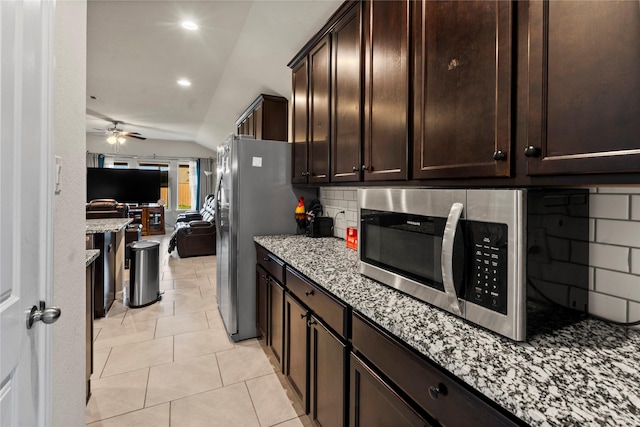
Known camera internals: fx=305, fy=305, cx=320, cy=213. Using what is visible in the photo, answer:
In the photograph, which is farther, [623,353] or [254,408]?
[254,408]

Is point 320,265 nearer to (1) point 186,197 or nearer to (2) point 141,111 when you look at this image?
(2) point 141,111

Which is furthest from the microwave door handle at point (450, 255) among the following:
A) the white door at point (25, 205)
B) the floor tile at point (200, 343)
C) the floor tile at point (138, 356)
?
the floor tile at point (138, 356)

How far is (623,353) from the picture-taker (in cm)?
79

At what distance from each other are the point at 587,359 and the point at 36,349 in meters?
1.52

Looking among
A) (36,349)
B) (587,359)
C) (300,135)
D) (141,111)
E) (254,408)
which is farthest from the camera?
(141,111)

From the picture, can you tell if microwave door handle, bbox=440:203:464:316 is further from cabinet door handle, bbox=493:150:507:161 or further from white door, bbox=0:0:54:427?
white door, bbox=0:0:54:427

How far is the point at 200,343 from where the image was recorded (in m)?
2.61

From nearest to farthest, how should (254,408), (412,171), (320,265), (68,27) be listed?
(68,27)
(412,171)
(320,265)
(254,408)

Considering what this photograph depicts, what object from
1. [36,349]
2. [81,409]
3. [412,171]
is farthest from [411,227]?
[81,409]

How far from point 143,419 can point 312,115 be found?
7.32 feet

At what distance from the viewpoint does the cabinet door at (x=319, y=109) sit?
6.91ft

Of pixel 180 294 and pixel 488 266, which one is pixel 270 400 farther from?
pixel 180 294

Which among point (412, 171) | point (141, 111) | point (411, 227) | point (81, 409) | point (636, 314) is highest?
point (141, 111)

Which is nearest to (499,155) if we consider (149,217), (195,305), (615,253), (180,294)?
(615,253)
